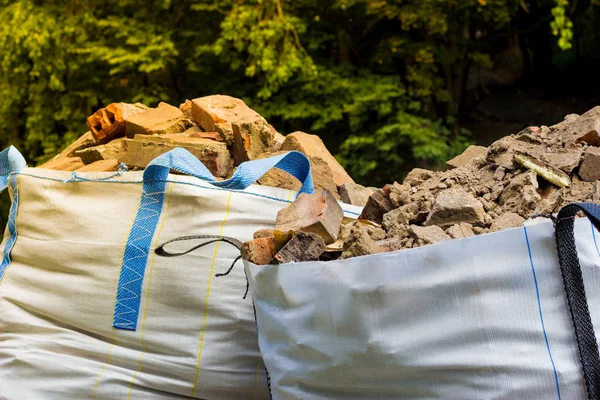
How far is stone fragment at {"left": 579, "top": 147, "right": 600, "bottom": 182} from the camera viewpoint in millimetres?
1692

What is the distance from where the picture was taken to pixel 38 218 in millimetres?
2160

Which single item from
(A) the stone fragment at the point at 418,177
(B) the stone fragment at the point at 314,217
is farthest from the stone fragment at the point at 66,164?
(A) the stone fragment at the point at 418,177

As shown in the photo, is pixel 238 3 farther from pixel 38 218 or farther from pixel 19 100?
pixel 38 218

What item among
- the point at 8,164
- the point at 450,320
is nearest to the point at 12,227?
the point at 8,164

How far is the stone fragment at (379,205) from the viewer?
1949 millimetres

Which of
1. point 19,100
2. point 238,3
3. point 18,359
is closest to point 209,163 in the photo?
point 18,359

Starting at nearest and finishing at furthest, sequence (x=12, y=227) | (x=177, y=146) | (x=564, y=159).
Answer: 1. (x=564, y=159)
2. (x=12, y=227)
3. (x=177, y=146)

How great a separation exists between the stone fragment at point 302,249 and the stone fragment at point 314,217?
76mm

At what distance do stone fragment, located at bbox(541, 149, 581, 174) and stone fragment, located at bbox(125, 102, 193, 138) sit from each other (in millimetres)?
1493

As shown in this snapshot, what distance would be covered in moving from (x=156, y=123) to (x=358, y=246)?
4.85ft

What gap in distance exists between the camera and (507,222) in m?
1.54

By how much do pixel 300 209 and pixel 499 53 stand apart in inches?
359

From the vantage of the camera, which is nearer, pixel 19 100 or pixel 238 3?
pixel 238 3

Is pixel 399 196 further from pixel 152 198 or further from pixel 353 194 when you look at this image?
pixel 152 198
